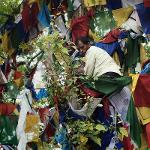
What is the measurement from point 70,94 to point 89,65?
63 centimetres

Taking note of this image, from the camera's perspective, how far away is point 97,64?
6.52 m

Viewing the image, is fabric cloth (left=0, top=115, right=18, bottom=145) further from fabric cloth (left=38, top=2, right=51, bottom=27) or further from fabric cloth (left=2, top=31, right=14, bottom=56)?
fabric cloth (left=38, top=2, right=51, bottom=27)

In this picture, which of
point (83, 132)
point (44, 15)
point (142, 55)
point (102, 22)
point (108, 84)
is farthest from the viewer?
point (44, 15)

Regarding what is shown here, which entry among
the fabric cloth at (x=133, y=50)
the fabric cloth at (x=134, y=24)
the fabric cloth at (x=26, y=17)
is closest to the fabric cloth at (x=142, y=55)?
the fabric cloth at (x=133, y=50)

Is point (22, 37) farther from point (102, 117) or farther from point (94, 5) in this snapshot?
point (102, 117)

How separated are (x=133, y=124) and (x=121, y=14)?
2082 millimetres

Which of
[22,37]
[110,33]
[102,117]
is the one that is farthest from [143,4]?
[22,37]

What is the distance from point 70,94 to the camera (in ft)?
19.4

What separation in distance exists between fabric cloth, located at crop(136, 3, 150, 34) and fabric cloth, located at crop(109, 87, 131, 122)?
1252mm

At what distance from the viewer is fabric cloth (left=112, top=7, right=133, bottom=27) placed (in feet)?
25.4

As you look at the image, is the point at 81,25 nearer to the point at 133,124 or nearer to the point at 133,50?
the point at 133,50

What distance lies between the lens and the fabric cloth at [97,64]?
6357mm

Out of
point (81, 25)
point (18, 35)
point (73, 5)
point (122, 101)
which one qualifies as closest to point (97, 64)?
point (122, 101)

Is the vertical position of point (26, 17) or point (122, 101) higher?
point (26, 17)
